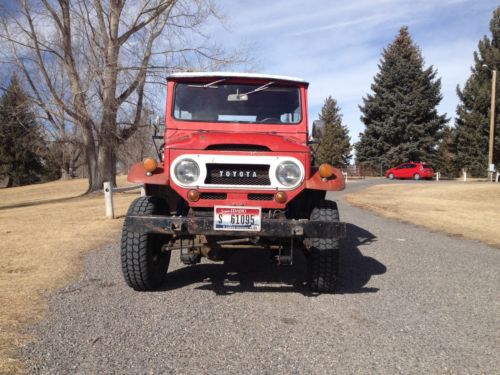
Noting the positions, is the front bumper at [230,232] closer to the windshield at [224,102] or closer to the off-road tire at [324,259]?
the off-road tire at [324,259]

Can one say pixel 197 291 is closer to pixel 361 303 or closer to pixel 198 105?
pixel 361 303

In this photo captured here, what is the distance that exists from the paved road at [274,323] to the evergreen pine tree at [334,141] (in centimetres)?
4469

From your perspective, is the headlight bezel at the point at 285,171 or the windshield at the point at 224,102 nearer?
the headlight bezel at the point at 285,171

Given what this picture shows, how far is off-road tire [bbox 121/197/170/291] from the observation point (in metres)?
4.40

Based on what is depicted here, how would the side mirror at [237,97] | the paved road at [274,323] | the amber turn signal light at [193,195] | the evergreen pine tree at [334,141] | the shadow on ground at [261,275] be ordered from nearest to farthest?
the paved road at [274,323] < the amber turn signal light at [193,195] < the shadow on ground at [261,275] < the side mirror at [237,97] < the evergreen pine tree at [334,141]

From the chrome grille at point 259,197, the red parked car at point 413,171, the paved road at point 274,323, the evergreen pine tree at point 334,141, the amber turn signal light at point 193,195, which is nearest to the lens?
the paved road at point 274,323

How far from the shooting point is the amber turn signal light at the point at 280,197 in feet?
14.3

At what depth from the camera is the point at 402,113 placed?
3991 cm

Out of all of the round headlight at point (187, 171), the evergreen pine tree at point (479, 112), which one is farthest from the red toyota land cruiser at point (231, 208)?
the evergreen pine tree at point (479, 112)

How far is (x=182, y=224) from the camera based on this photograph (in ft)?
13.1

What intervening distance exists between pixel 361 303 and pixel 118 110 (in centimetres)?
1833

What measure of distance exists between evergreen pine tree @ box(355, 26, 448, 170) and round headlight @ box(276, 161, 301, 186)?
38.2 metres

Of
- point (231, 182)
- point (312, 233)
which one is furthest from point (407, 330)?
point (231, 182)

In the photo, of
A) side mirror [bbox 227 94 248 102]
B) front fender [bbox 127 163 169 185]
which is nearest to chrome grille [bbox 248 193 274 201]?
front fender [bbox 127 163 169 185]
